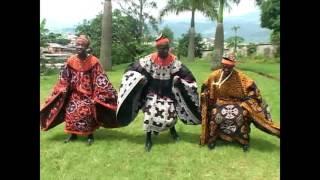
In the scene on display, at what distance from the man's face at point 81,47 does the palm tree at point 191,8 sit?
12554 mm

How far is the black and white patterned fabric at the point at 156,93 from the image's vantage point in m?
8.45

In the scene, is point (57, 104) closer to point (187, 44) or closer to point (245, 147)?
point (245, 147)

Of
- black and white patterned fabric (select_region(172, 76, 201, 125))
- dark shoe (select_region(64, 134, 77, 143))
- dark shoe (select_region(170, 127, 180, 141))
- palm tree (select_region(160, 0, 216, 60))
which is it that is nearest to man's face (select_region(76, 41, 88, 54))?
dark shoe (select_region(64, 134, 77, 143))

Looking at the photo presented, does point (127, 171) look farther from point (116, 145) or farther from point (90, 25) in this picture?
point (90, 25)

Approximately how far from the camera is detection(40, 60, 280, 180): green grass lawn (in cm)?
758

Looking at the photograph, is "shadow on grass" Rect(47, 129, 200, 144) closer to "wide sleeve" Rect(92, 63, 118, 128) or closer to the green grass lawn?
the green grass lawn

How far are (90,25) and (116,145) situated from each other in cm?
1462

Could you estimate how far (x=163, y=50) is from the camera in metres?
8.46

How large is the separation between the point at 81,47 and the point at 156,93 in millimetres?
1455

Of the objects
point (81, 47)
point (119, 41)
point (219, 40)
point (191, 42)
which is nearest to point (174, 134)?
point (81, 47)

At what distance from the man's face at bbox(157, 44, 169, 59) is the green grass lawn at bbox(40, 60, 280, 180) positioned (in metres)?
1.50

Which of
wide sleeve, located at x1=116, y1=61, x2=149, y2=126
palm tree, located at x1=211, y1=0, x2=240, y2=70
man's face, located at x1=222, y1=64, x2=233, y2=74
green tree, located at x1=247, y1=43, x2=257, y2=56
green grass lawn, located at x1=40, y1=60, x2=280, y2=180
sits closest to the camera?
green grass lawn, located at x1=40, y1=60, x2=280, y2=180

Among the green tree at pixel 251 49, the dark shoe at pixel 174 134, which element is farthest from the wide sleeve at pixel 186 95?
the green tree at pixel 251 49
